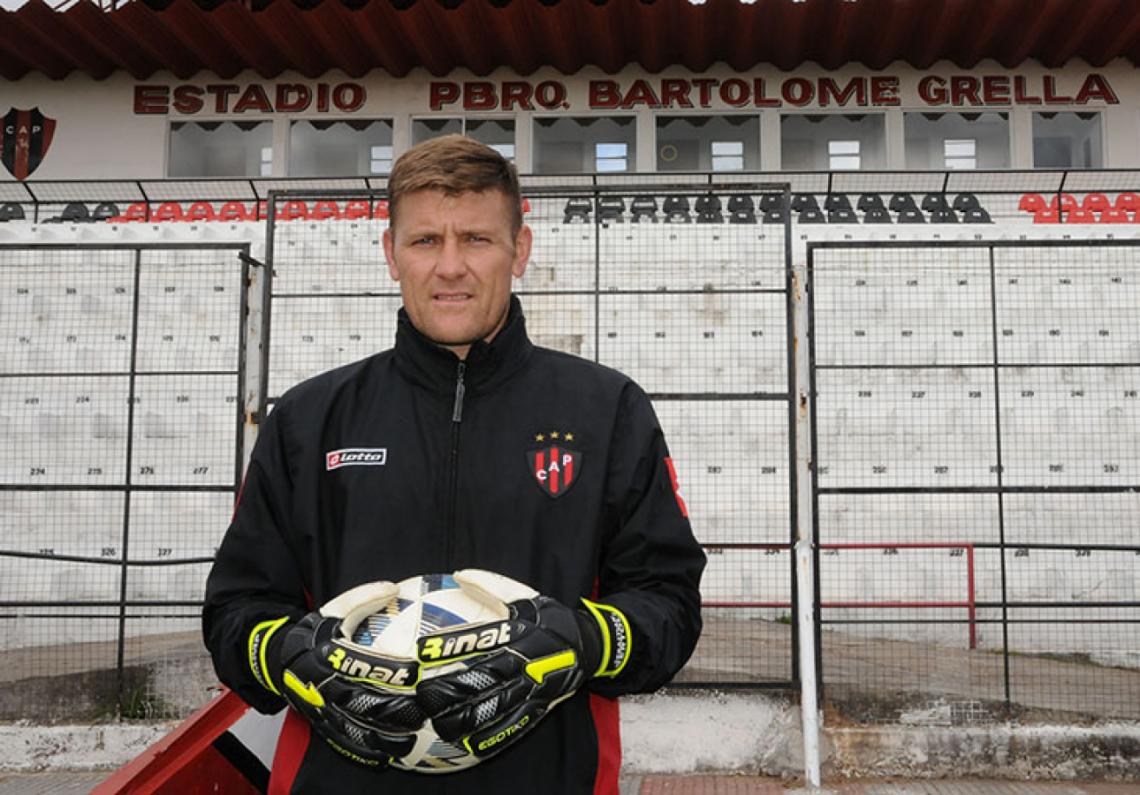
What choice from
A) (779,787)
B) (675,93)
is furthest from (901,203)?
(779,787)

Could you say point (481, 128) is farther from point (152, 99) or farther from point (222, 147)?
point (152, 99)

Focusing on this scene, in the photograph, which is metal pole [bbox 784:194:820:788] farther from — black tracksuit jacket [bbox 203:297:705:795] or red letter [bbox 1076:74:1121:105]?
red letter [bbox 1076:74:1121:105]

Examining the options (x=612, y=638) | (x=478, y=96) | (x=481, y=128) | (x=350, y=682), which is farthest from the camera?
(x=481, y=128)

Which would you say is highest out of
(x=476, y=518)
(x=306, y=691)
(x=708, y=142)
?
(x=708, y=142)

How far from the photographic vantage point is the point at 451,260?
67.6 inches

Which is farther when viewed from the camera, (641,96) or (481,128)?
(481,128)

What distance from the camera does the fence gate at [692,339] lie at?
236 inches

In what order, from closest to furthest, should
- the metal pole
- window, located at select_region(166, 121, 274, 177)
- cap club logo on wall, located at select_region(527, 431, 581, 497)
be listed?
1. cap club logo on wall, located at select_region(527, 431, 581, 497)
2. the metal pole
3. window, located at select_region(166, 121, 274, 177)

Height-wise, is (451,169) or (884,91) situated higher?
(884,91)

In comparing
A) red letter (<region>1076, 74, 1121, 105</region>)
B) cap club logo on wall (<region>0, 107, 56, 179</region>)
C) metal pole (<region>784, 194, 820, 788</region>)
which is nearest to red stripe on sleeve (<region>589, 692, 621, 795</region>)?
metal pole (<region>784, 194, 820, 788</region>)

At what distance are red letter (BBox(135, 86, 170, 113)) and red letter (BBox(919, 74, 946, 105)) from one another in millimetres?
12735

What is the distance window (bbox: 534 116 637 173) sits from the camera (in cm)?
1527

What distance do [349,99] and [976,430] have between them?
39.7 ft

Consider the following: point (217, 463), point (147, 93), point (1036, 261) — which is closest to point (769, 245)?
point (1036, 261)
